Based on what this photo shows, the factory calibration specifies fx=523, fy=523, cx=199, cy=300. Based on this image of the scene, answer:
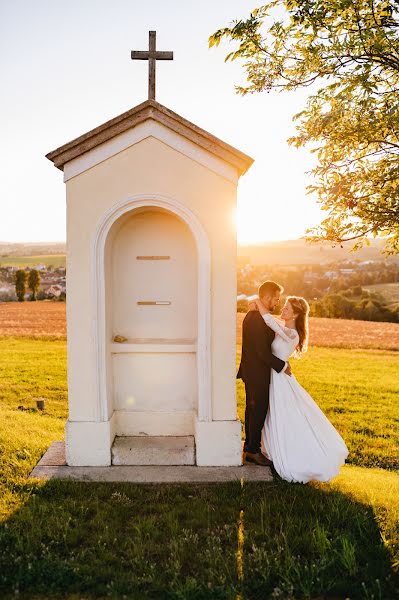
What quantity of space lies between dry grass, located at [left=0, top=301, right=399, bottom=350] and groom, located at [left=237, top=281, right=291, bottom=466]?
48.1 ft

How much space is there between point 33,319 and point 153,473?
20822 mm

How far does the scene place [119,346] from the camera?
6891 mm

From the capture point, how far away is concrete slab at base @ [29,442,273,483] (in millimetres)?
6086

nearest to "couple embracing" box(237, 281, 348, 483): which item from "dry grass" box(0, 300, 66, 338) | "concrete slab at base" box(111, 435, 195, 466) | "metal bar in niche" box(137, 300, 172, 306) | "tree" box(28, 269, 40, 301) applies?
"concrete slab at base" box(111, 435, 195, 466)

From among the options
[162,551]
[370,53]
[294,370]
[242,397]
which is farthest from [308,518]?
[294,370]

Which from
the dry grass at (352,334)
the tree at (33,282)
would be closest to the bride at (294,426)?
the dry grass at (352,334)

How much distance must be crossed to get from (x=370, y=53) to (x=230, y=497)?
5.72 m

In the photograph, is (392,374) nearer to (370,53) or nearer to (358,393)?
(358,393)

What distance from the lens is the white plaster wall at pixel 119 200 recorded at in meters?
6.36

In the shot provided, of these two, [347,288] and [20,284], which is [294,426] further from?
[20,284]

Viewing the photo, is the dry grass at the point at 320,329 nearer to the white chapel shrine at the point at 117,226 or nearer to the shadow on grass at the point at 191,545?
the white chapel shrine at the point at 117,226

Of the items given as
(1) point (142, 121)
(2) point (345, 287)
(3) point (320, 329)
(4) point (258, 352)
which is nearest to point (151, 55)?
(1) point (142, 121)

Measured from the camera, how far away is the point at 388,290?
29578 mm

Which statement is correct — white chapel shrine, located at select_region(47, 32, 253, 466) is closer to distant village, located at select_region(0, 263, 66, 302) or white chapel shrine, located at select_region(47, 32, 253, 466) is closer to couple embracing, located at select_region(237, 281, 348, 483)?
couple embracing, located at select_region(237, 281, 348, 483)
